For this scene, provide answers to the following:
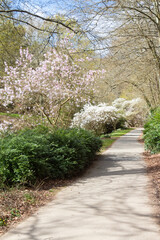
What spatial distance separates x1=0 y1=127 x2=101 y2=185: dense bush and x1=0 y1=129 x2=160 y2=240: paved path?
0.73 m

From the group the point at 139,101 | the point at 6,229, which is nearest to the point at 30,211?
the point at 6,229

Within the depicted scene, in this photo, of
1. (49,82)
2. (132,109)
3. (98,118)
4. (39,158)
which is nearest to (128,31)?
(49,82)

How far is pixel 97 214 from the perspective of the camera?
15.3 ft

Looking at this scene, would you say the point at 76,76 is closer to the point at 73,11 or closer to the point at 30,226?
the point at 73,11

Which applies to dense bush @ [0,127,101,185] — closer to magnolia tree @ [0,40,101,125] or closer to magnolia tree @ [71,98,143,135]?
magnolia tree @ [0,40,101,125]

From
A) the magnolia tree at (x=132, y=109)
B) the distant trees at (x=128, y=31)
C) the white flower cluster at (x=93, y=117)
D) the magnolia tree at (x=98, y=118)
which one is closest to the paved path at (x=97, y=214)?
the distant trees at (x=128, y=31)

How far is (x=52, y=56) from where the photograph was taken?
1323 cm

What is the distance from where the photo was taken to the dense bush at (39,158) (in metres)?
6.68

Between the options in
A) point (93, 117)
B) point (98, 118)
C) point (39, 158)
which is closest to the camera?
point (39, 158)

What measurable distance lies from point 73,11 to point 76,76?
183 inches

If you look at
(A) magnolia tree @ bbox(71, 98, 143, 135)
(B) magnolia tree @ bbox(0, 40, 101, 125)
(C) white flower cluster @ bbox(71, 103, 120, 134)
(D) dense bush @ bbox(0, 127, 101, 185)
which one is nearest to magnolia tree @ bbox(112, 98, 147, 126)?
(A) magnolia tree @ bbox(71, 98, 143, 135)

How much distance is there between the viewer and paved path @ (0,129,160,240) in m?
3.81

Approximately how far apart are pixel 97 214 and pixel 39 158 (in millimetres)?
3056

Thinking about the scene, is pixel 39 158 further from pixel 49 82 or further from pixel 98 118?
pixel 98 118
